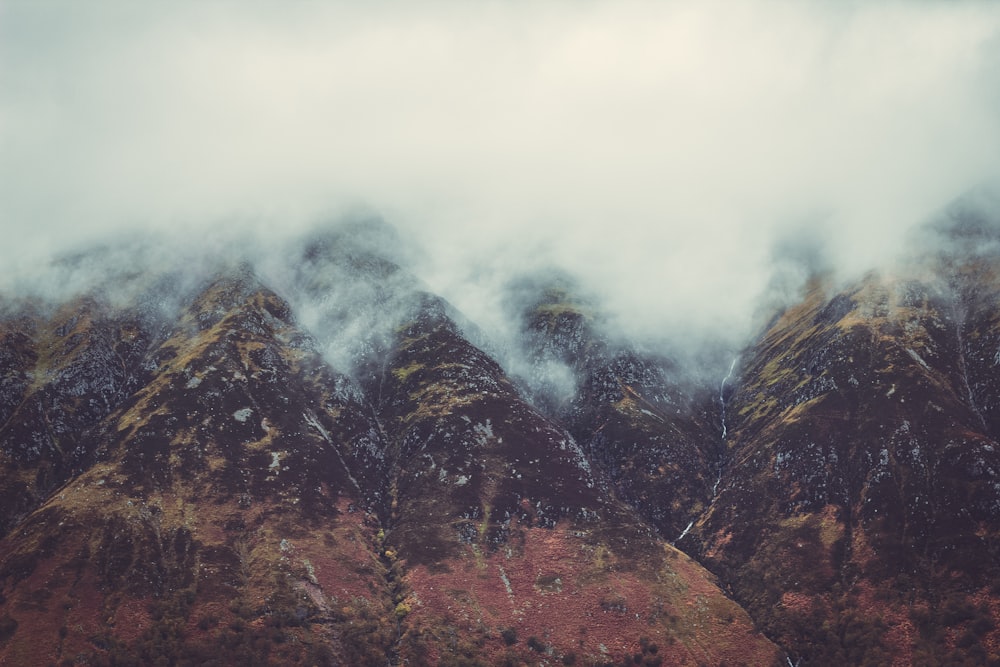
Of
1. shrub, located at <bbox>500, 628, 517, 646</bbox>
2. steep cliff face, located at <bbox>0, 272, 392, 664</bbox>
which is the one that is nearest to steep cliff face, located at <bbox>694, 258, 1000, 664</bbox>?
shrub, located at <bbox>500, 628, 517, 646</bbox>

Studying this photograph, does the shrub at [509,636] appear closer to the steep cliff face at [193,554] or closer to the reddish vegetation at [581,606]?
the reddish vegetation at [581,606]

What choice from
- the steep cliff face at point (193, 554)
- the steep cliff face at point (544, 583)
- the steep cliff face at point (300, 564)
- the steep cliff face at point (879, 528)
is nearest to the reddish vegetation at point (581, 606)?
the steep cliff face at point (544, 583)

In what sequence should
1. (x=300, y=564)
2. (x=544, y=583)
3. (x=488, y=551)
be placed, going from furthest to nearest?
(x=488, y=551) → (x=544, y=583) → (x=300, y=564)

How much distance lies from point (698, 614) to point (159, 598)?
136272 mm

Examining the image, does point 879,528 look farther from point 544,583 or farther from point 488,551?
point 488,551

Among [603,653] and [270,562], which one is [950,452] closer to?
[603,653]

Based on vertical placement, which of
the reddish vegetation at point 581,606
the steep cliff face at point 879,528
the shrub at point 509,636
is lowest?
the shrub at point 509,636

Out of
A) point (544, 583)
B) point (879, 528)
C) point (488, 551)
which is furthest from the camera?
point (488, 551)

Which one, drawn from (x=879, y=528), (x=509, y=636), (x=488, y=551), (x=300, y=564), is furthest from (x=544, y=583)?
(x=879, y=528)

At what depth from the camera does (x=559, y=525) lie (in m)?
185

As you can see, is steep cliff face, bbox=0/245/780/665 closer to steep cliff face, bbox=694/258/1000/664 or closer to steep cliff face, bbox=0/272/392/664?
steep cliff face, bbox=0/272/392/664

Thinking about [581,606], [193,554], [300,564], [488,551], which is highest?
[488,551]

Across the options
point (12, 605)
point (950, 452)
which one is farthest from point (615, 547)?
→ point (12, 605)

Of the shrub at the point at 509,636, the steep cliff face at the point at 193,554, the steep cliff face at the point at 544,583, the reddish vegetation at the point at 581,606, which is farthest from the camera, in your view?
the shrub at the point at 509,636
